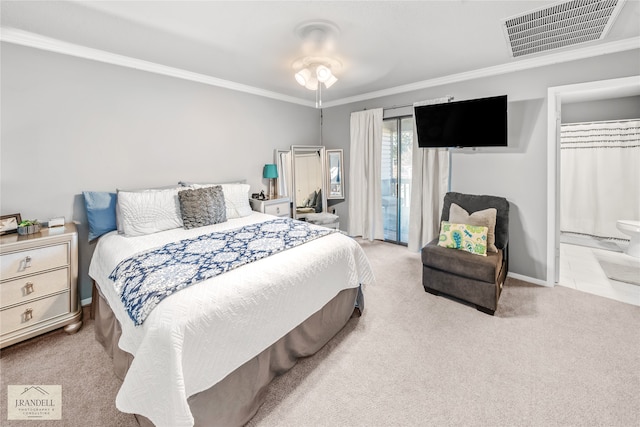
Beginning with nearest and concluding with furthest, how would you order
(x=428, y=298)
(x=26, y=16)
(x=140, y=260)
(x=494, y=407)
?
(x=494, y=407) → (x=140, y=260) → (x=26, y=16) → (x=428, y=298)

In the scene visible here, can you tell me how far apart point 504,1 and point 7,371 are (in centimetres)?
427

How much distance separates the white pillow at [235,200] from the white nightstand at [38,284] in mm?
1325

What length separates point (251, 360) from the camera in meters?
1.61

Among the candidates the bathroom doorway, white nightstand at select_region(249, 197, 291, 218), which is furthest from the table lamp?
the bathroom doorway

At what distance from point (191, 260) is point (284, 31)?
6.42 ft

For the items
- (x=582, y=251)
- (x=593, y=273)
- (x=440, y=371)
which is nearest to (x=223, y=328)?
(x=440, y=371)

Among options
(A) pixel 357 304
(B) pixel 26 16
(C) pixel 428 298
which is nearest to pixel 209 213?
(A) pixel 357 304

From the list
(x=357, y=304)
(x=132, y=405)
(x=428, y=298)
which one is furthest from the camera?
(x=428, y=298)

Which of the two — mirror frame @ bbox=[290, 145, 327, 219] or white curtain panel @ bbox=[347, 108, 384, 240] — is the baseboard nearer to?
white curtain panel @ bbox=[347, 108, 384, 240]

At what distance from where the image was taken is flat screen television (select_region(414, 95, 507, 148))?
3010 millimetres

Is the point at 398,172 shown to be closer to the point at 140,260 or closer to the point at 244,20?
the point at 244,20

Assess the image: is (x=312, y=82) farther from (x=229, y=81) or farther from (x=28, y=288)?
(x=28, y=288)

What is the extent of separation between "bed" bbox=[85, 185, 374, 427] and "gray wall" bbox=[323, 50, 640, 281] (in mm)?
2177

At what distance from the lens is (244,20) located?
2.17 meters
